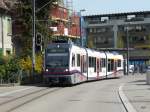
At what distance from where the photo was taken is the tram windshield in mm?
41375

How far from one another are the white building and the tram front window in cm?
1351

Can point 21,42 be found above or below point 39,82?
above

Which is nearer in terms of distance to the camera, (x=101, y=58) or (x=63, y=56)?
→ (x=63, y=56)

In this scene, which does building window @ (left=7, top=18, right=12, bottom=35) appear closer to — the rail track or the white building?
the white building

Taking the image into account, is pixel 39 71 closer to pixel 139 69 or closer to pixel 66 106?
pixel 66 106

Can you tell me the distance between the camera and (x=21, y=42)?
201ft

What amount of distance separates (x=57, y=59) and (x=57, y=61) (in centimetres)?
15

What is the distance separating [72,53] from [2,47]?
15254 mm

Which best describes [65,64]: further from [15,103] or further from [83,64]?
[15,103]

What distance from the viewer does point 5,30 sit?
5794 centimetres

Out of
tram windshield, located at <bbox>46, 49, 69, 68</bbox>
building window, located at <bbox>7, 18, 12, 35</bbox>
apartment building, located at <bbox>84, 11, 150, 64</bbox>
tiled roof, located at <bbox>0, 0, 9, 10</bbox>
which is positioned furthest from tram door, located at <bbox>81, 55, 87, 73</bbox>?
apartment building, located at <bbox>84, 11, 150, 64</bbox>

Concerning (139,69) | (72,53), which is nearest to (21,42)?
(72,53)

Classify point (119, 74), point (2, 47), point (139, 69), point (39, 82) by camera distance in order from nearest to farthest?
point (39, 82), point (2, 47), point (119, 74), point (139, 69)

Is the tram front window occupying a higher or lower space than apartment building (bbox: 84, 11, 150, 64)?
lower
